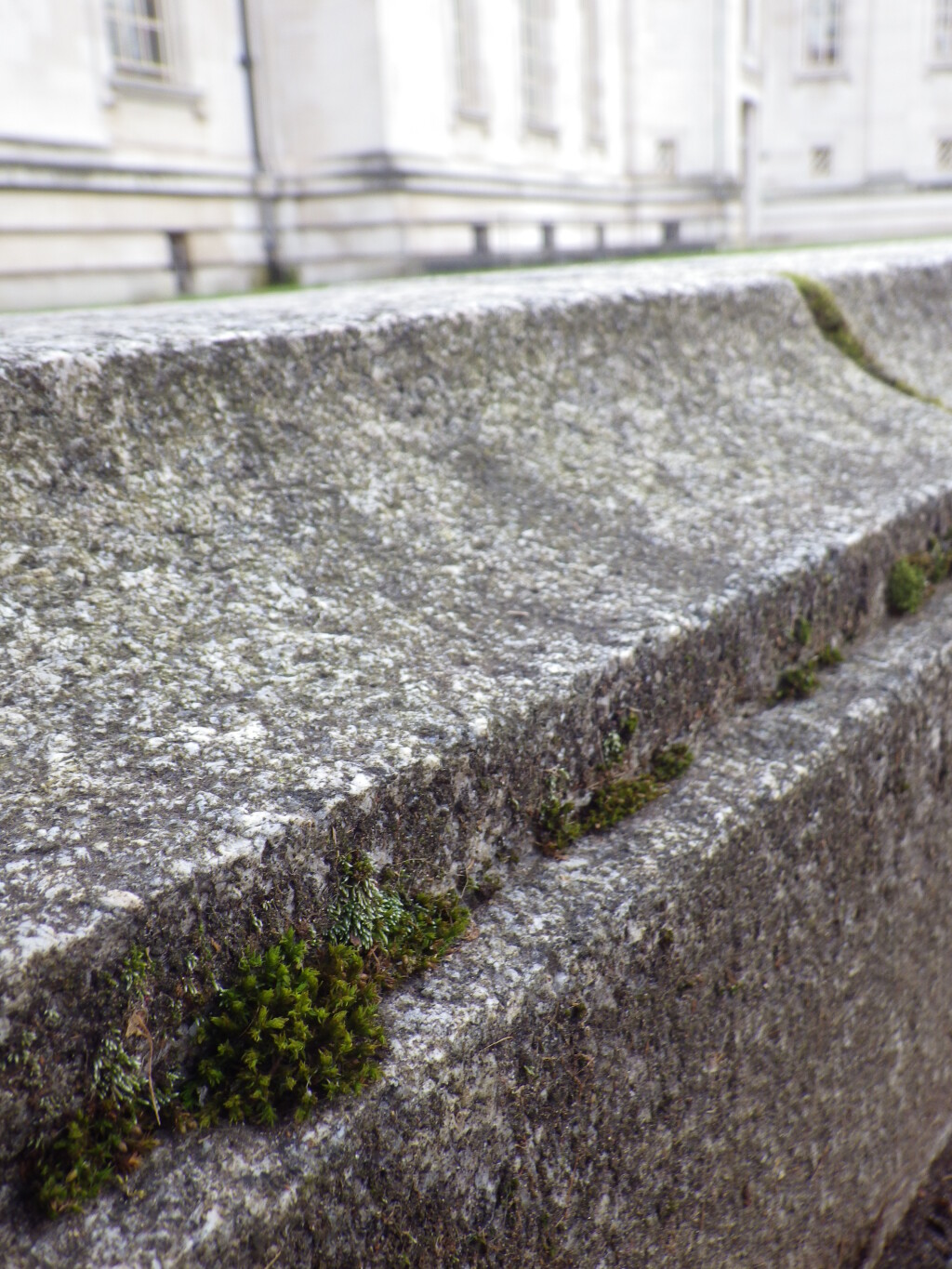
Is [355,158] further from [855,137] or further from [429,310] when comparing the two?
[855,137]

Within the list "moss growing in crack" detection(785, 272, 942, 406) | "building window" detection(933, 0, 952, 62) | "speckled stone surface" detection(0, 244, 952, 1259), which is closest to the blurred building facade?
"moss growing in crack" detection(785, 272, 942, 406)

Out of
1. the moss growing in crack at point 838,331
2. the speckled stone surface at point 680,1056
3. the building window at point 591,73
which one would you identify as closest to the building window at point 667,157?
the building window at point 591,73

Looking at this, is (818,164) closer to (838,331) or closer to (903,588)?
(838,331)

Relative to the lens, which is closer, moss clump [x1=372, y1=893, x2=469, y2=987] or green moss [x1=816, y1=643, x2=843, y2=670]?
moss clump [x1=372, y1=893, x2=469, y2=987]

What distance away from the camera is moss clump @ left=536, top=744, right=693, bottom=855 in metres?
1.38

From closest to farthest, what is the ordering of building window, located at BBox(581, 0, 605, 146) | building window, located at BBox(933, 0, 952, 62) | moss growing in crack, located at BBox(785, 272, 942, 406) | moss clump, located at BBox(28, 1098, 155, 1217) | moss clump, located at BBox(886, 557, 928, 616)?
moss clump, located at BBox(28, 1098, 155, 1217) < moss clump, located at BBox(886, 557, 928, 616) < moss growing in crack, located at BBox(785, 272, 942, 406) < building window, located at BBox(581, 0, 605, 146) < building window, located at BBox(933, 0, 952, 62)

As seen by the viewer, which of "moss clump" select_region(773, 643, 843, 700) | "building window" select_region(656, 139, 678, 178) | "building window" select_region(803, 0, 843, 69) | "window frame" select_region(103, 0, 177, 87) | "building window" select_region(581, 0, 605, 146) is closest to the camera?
"moss clump" select_region(773, 643, 843, 700)

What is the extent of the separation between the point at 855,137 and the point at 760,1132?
29.9 meters

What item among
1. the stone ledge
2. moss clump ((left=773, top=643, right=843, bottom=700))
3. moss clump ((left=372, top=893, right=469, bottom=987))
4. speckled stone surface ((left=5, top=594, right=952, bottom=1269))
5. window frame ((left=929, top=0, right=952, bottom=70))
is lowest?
speckled stone surface ((left=5, top=594, right=952, bottom=1269))

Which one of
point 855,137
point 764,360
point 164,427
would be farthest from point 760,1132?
point 855,137

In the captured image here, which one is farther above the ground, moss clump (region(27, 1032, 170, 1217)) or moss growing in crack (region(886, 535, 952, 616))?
moss growing in crack (region(886, 535, 952, 616))

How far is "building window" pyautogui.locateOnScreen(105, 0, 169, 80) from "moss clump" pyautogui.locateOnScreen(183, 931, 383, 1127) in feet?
39.1

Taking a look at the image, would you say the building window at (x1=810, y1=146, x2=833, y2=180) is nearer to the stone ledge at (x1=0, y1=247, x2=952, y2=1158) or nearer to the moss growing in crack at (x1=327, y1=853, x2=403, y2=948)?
the stone ledge at (x1=0, y1=247, x2=952, y2=1158)

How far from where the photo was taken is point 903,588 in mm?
2072
